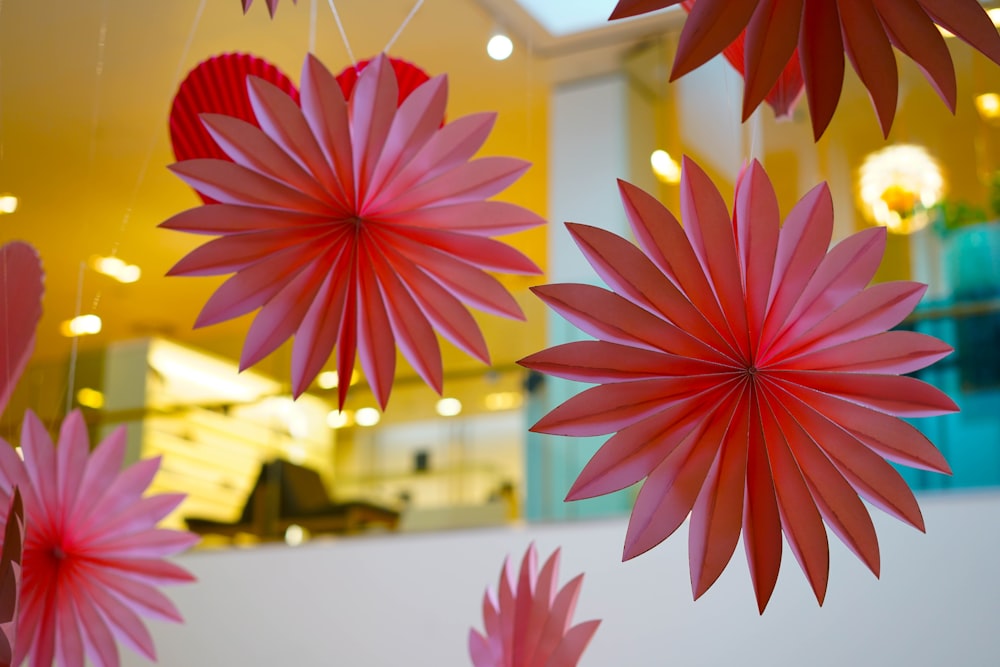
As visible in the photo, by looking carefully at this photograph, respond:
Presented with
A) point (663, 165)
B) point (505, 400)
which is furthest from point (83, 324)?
point (663, 165)

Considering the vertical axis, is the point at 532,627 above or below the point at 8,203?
below

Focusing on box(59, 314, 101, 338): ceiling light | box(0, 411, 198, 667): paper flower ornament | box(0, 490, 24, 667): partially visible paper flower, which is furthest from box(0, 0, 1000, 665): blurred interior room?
box(0, 490, 24, 667): partially visible paper flower

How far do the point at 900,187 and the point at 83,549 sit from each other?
500 cm

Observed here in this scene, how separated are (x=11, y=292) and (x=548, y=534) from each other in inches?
165

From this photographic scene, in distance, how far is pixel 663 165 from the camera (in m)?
A: 6.74

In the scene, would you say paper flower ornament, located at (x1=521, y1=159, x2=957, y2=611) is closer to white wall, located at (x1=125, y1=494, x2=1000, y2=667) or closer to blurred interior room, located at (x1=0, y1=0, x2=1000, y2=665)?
blurred interior room, located at (x1=0, y1=0, x2=1000, y2=665)

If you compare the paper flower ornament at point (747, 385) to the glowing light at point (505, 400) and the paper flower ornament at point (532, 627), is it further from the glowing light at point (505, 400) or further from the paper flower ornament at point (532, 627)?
the glowing light at point (505, 400)

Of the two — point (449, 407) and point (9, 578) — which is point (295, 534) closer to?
point (449, 407)

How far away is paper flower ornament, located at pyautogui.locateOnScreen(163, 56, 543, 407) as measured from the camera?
119 cm

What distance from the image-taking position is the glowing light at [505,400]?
19.2 feet

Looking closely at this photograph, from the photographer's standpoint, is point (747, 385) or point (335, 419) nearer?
point (747, 385)

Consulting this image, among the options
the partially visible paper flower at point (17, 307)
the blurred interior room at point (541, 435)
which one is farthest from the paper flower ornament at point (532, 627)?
the blurred interior room at point (541, 435)

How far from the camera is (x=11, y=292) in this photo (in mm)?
1405

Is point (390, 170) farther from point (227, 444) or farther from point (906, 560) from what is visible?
point (227, 444)
